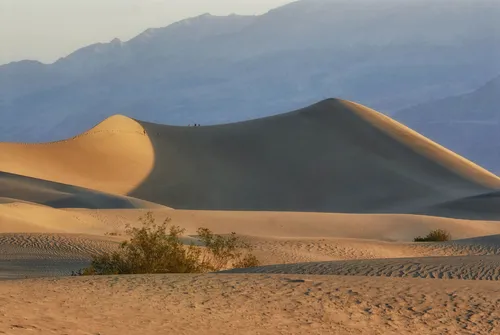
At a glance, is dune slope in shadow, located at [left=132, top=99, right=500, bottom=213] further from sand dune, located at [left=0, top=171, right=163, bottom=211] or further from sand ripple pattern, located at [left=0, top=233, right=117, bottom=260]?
sand ripple pattern, located at [left=0, top=233, right=117, bottom=260]

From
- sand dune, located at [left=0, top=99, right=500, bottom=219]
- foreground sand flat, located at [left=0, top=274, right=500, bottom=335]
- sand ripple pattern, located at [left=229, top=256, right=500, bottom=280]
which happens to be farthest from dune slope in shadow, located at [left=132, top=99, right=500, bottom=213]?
foreground sand flat, located at [left=0, top=274, right=500, bottom=335]

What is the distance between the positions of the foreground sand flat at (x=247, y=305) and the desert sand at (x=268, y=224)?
0.10 ft

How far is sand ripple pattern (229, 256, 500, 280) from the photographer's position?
48.2 feet

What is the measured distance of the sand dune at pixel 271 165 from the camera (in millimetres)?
54844

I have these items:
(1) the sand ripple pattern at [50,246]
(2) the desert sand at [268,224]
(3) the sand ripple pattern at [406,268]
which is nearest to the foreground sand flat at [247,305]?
(2) the desert sand at [268,224]

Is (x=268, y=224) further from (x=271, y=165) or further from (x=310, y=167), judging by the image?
(x=271, y=165)

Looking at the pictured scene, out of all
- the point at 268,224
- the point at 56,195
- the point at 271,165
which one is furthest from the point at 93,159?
the point at 268,224

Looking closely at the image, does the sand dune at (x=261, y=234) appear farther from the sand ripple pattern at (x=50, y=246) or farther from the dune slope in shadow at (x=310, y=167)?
the dune slope in shadow at (x=310, y=167)

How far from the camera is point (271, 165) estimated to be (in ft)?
202

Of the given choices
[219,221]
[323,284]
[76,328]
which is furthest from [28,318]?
[219,221]

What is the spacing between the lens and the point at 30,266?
1889 cm

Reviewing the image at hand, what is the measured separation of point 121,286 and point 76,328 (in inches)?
114

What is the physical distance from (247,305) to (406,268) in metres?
6.11

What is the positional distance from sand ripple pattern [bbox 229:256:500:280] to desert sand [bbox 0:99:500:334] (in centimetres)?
5
